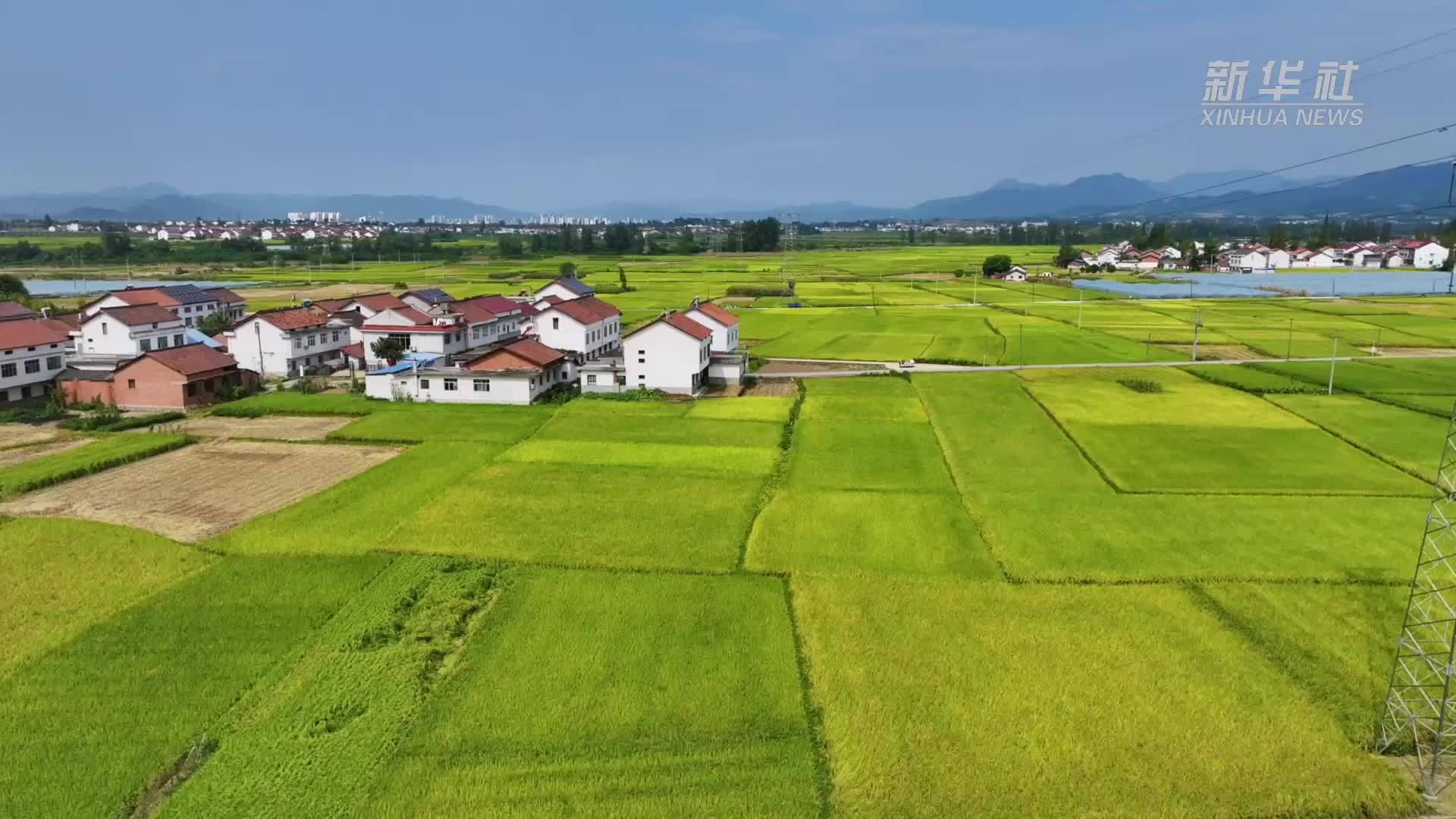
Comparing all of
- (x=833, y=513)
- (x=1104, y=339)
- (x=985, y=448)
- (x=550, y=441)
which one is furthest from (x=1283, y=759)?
(x=1104, y=339)

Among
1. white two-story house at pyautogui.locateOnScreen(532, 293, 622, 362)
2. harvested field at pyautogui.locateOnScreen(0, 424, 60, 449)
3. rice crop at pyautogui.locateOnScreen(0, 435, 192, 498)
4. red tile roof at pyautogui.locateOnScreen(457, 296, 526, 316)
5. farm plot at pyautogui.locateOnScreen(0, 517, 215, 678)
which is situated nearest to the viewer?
farm plot at pyautogui.locateOnScreen(0, 517, 215, 678)

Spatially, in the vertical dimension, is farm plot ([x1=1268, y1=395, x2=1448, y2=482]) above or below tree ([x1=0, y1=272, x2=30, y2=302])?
below

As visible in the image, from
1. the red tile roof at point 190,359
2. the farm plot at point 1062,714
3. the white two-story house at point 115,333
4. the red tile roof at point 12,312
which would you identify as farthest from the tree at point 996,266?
the farm plot at point 1062,714

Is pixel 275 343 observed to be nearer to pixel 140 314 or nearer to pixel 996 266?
pixel 140 314

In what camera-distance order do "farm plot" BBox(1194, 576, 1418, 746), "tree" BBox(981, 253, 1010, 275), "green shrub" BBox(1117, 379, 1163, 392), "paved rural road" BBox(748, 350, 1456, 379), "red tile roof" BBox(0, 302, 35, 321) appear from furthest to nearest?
"tree" BBox(981, 253, 1010, 275) → "red tile roof" BBox(0, 302, 35, 321) → "paved rural road" BBox(748, 350, 1456, 379) → "green shrub" BBox(1117, 379, 1163, 392) → "farm plot" BBox(1194, 576, 1418, 746)

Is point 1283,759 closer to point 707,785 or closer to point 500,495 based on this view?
point 707,785

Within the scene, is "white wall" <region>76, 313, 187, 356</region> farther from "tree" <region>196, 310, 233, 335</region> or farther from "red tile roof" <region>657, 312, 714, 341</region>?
"red tile roof" <region>657, 312, 714, 341</region>

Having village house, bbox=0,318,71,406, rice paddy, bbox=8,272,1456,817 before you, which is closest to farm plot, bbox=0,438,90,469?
rice paddy, bbox=8,272,1456,817
